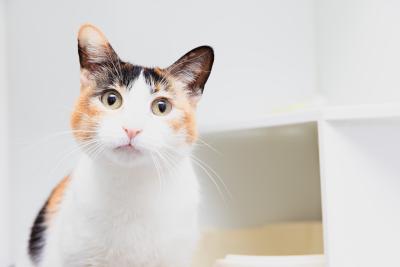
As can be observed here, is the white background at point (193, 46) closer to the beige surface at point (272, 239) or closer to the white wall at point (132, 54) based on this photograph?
the white wall at point (132, 54)

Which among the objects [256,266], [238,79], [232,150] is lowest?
[256,266]

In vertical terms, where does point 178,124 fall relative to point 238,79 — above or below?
below

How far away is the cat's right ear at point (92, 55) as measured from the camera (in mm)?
770

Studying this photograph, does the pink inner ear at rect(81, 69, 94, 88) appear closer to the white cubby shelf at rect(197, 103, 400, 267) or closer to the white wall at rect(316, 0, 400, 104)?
the white cubby shelf at rect(197, 103, 400, 267)

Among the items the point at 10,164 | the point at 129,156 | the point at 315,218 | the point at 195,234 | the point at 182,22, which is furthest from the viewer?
the point at 315,218

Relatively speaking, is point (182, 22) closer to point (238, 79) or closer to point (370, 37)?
point (238, 79)

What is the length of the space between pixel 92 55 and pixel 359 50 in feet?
2.48

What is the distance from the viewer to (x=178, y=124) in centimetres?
78

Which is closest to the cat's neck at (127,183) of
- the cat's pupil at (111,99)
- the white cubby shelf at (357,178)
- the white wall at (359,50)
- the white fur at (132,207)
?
the white fur at (132,207)

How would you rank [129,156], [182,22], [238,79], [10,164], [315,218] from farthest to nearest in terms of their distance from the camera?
[315,218]
[238,79]
[182,22]
[10,164]
[129,156]

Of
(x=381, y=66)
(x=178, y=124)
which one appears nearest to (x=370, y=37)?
(x=381, y=66)

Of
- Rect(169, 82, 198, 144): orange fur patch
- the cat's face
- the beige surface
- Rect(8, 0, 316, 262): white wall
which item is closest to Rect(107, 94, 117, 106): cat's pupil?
the cat's face

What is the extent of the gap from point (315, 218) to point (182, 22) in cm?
71

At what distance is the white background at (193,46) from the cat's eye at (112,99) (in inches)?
10.2
